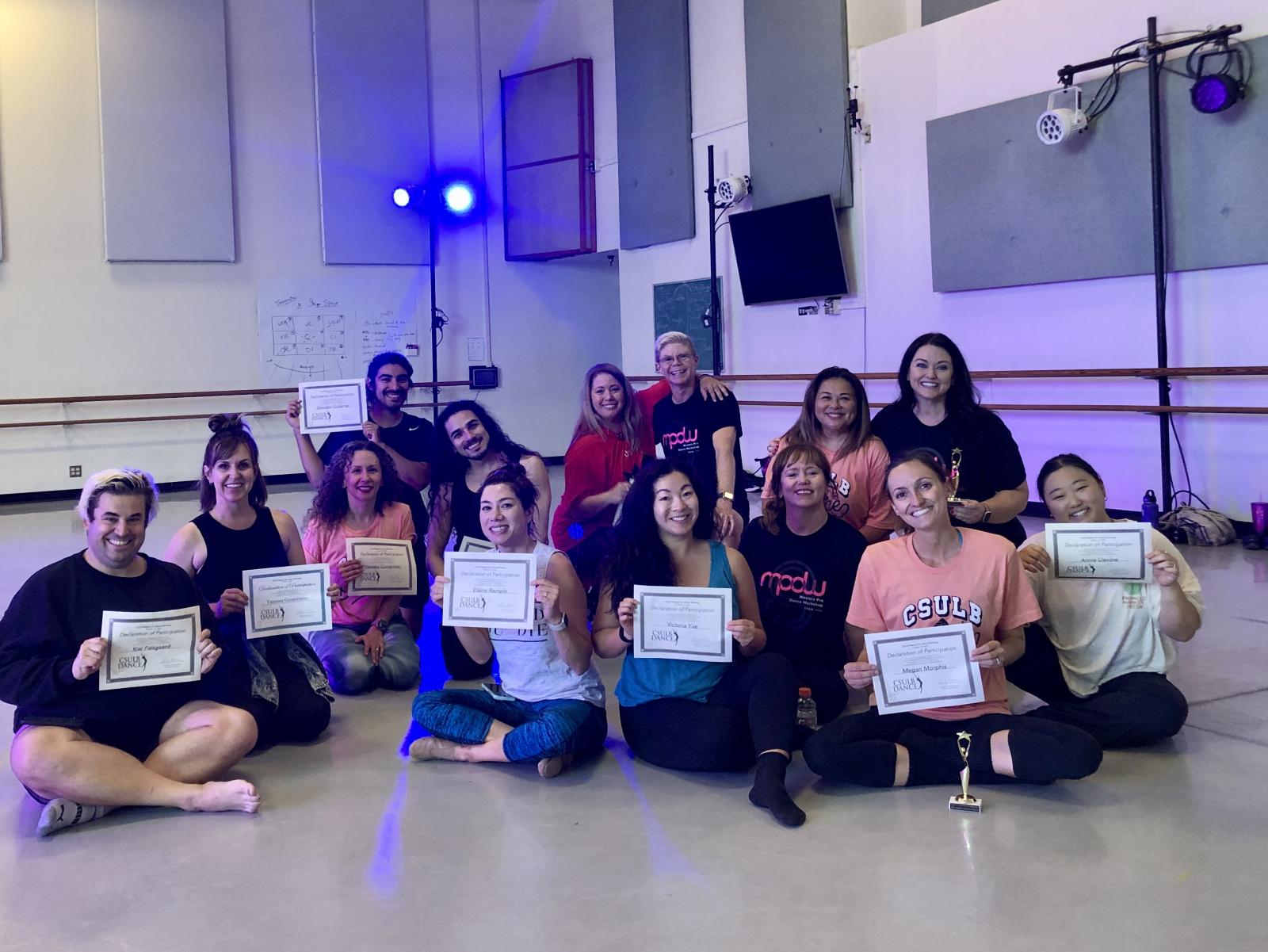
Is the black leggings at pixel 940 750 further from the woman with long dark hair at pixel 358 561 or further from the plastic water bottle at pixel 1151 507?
the plastic water bottle at pixel 1151 507

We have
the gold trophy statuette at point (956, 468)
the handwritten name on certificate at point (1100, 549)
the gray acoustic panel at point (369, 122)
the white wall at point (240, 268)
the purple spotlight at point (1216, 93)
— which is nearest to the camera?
the handwritten name on certificate at point (1100, 549)

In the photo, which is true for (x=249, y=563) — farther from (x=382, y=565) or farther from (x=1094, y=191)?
(x=1094, y=191)

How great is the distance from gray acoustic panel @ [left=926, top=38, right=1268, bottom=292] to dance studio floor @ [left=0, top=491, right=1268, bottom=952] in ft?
12.8

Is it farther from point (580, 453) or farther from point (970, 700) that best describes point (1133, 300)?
point (970, 700)

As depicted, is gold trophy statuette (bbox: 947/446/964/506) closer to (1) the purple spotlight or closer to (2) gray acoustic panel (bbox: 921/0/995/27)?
(1) the purple spotlight

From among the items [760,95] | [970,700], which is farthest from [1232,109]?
[970,700]

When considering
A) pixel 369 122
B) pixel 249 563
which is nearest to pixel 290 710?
pixel 249 563

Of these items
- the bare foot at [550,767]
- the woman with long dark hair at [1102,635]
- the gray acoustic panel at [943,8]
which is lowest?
the bare foot at [550,767]

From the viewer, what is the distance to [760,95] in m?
Answer: 9.16

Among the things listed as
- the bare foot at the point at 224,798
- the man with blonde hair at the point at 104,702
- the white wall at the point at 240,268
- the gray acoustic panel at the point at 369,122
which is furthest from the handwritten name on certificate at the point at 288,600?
the gray acoustic panel at the point at 369,122

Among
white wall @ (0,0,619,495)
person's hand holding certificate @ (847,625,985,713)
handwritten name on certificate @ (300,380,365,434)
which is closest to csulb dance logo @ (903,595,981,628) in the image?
person's hand holding certificate @ (847,625,985,713)

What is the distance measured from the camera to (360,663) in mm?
4164

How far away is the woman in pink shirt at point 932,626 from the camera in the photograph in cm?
288

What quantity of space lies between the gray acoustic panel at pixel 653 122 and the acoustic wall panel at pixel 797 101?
918 mm
